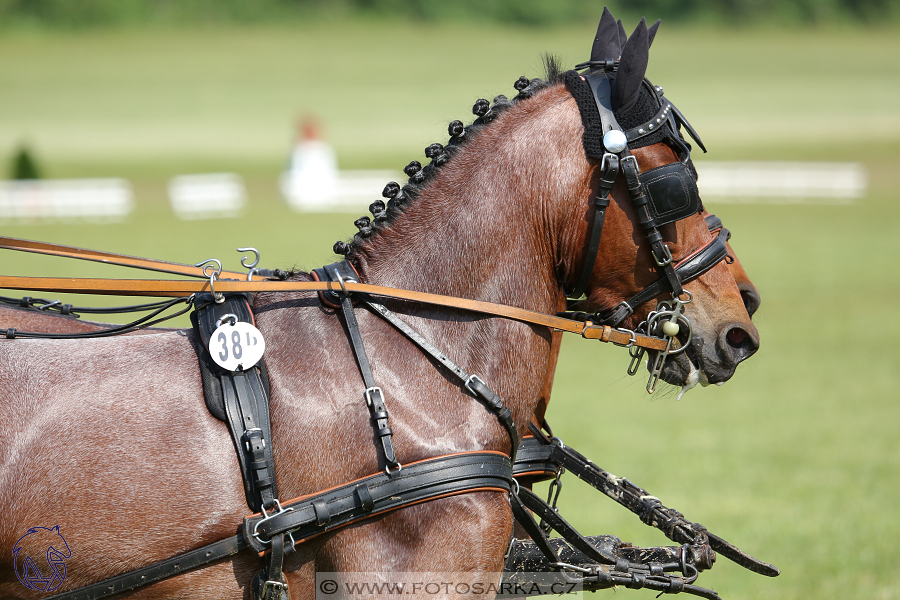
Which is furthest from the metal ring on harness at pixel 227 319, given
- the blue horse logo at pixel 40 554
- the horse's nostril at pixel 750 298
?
the horse's nostril at pixel 750 298

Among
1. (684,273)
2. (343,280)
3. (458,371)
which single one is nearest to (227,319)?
(343,280)

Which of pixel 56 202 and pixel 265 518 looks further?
pixel 56 202

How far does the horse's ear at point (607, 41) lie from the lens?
2926mm

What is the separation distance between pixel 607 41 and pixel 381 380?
54.2 inches

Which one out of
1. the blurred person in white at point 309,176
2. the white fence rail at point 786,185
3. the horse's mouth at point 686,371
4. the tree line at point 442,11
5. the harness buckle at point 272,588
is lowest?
the harness buckle at point 272,588

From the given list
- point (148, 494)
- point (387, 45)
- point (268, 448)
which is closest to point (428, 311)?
point (268, 448)

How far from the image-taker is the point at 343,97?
169 ft

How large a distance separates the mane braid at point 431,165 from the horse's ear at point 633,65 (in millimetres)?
292

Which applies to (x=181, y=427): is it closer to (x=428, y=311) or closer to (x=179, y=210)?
(x=428, y=311)

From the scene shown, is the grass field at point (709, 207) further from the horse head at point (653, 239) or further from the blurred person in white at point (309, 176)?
the blurred person in white at point (309, 176)

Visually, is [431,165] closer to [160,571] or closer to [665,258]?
[665,258]

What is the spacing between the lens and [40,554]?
8.11 feet

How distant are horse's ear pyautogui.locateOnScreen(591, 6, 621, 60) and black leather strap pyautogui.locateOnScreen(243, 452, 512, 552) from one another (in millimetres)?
1396

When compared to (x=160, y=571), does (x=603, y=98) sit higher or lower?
higher
